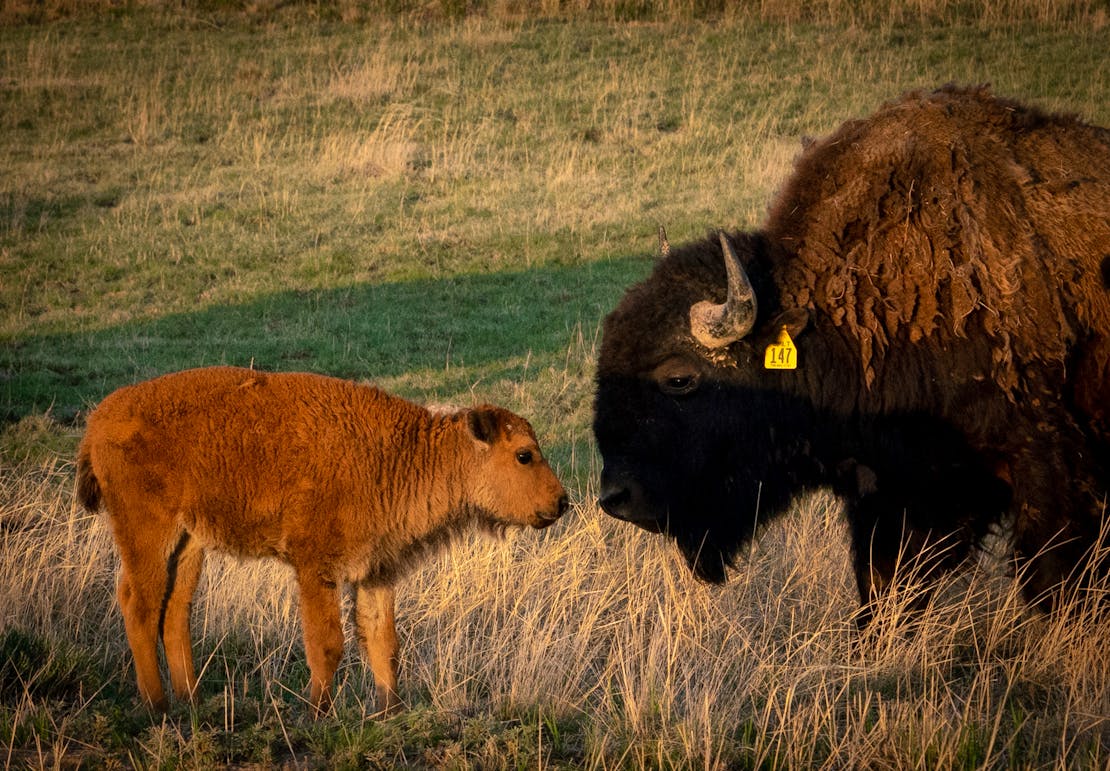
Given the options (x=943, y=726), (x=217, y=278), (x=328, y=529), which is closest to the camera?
(x=943, y=726)

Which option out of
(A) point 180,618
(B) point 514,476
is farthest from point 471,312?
(A) point 180,618

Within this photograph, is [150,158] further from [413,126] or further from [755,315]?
[755,315]

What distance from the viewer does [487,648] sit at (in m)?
6.58

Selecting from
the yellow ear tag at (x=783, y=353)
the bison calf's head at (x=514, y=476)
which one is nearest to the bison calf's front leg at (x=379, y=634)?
the bison calf's head at (x=514, y=476)

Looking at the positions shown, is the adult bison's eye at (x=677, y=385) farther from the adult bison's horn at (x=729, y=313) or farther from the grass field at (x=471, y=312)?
the grass field at (x=471, y=312)

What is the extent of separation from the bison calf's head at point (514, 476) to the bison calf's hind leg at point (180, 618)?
1.43m

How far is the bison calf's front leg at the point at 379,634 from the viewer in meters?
6.28

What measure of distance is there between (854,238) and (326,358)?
24.7 feet

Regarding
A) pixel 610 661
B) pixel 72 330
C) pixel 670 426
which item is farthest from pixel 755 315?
pixel 72 330

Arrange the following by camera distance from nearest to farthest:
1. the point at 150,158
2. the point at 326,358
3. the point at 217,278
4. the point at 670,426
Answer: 1. the point at 670,426
2. the point at 326,358
3. the point at 217,278
4. the point at 150,158

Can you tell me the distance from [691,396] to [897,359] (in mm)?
1011

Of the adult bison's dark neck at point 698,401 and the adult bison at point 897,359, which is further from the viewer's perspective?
the adult bison's dark neck at point 698,401

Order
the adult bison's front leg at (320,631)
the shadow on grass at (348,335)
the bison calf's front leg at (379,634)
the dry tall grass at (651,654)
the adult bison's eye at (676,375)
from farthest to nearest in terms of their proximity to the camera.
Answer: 1. the shadow on grass at (348,335)
2. the adult bison's eye at (676,375)
3. the bison calf's front leg at (379,634)
4. the adult bison's front leg at (320,631)
5. the dry tall grass at (651,654)

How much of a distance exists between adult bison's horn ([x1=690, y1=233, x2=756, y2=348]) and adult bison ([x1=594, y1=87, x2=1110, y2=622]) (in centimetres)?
1
